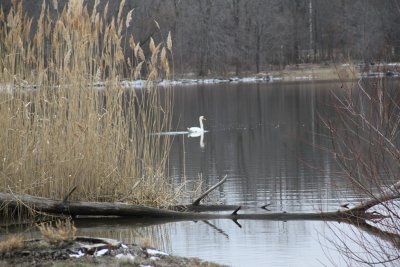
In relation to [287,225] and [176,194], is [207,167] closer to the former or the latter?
[176,194]

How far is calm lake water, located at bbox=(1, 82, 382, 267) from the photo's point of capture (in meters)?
7.15

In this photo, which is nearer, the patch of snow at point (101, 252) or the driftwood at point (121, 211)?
the patch of snow at point (101, 252)

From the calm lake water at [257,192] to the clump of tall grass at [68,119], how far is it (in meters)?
0.58

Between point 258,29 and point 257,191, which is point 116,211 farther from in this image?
point 258,29

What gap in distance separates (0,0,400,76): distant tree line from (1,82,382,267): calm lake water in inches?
1225

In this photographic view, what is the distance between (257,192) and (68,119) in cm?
298

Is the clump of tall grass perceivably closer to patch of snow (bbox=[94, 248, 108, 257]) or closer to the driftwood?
the driftwood

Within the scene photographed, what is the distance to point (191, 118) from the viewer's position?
25.2 meters

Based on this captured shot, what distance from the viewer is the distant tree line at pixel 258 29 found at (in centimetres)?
5394

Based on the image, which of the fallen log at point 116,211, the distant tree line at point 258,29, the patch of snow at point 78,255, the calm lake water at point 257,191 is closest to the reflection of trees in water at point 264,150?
the calm lake water at point 257,191

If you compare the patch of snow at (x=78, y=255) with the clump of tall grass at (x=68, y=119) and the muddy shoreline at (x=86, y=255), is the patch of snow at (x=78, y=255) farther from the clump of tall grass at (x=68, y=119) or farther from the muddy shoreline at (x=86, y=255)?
the clump of tall grass at (x=68, y=119)

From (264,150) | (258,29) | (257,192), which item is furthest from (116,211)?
(258,29)

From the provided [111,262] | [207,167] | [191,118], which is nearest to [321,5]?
[191,118]

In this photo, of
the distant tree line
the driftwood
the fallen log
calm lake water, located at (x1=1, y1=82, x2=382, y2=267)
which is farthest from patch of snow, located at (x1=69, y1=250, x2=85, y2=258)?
the distant tree line
